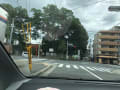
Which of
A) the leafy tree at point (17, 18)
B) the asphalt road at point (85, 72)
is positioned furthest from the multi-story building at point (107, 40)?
the leafy tree at point (17, 18)

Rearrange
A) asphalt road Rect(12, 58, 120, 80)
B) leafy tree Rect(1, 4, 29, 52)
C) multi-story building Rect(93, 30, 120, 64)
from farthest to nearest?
1. asphalt road Rect(12, 58, 120, 80)
2. multi-story building Rect(93, 30, 120, 64)
3. leafy tree Rect(1, 4, 29, 52)

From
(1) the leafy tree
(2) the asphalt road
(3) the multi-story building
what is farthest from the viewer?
(2) the asphalt road

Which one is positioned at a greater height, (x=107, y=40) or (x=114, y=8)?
(x=114, y=8)

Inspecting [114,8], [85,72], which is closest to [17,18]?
[114,8]

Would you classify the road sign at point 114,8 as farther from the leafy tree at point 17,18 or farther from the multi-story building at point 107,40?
the leafy tree at point 17,18

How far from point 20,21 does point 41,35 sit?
0.53 m

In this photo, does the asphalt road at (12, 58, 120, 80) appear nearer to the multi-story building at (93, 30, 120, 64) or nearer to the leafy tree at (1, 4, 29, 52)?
the multi-story building at (93, 30, 120, 64)

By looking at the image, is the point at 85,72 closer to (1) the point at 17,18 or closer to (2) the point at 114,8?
(2) the point at 114,8

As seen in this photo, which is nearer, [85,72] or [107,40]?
[107,40]

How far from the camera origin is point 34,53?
3531mm

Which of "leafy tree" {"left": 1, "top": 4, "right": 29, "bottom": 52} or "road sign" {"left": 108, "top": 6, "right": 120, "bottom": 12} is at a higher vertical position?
"road sign" {"left": 108, "top": 6, "right": 120, "bottom": 12}

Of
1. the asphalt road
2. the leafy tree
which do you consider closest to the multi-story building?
the asphalt road

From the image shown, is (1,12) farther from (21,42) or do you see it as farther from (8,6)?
(21,42)

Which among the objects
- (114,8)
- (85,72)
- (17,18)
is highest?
(114,8)
